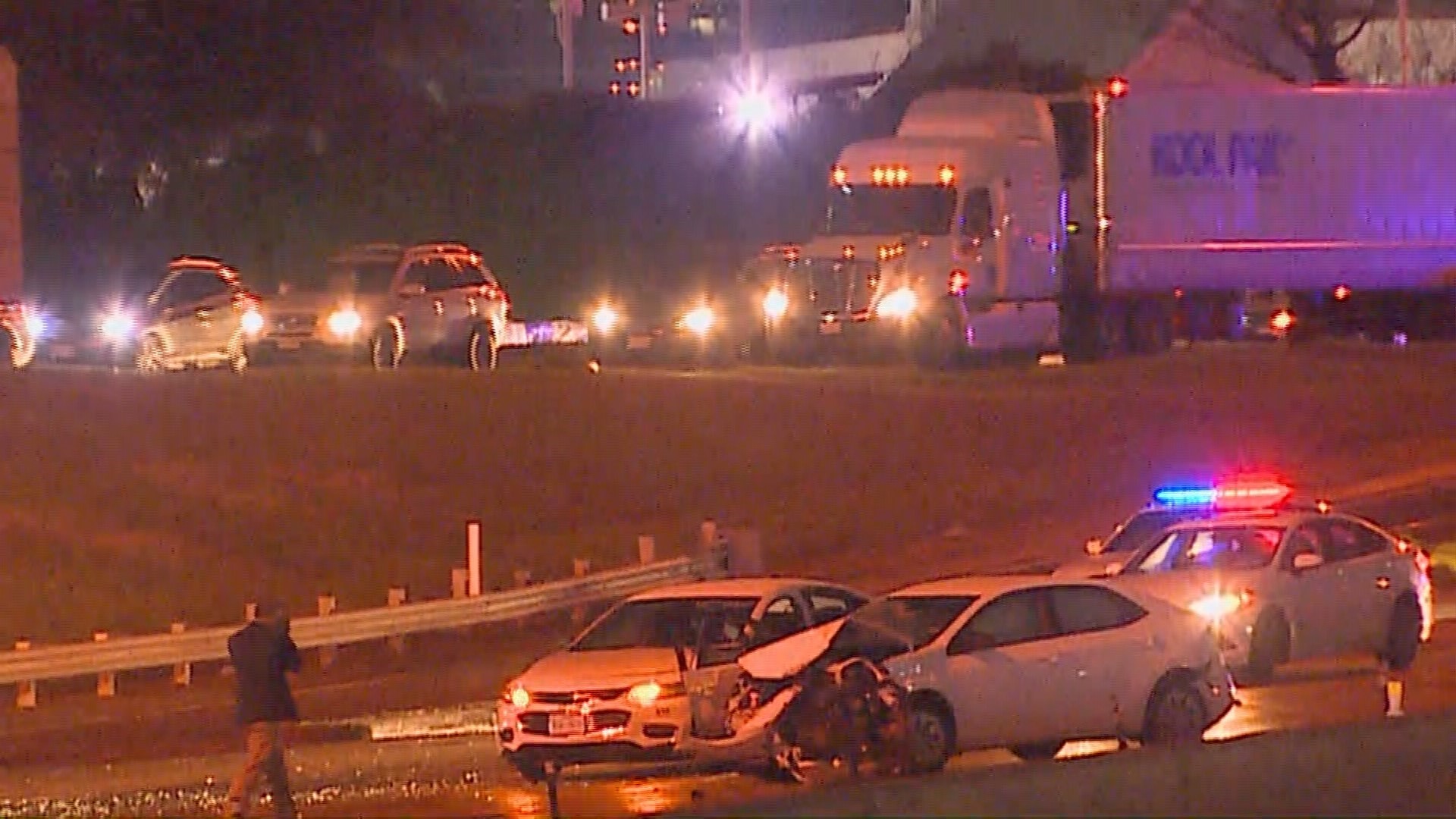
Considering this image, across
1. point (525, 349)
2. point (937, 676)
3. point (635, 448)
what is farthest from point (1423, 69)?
point (937, 676)

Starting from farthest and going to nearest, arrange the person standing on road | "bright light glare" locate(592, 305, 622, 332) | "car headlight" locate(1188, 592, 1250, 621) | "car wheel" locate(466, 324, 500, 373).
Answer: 1. "bright light glare" locate(592, 305, 622, 332)
2. "car wheel" locate(466, 324, 500, 373)
3. "car headlight" locate(1188, 592, 1250, 621)
4. the person standing on road

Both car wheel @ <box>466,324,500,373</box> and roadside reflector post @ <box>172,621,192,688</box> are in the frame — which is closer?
roadside reflector post @ <box>172,621,192,688</box>

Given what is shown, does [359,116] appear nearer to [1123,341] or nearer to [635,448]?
[1123,341]

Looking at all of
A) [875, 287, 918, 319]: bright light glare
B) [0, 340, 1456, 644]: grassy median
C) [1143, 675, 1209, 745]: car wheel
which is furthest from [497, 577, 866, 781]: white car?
[875, 287, 918, 319]: bright light glare

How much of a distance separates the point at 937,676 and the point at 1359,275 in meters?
34.3

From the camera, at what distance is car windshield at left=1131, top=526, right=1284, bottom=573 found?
828 inches

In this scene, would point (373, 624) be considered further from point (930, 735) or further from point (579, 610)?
point (930, 735)

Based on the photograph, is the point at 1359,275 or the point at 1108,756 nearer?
the point at 1108,756

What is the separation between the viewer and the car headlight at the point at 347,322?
131 ft

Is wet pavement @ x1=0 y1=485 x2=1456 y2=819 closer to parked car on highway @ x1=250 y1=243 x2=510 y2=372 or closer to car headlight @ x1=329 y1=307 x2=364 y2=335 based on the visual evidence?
car headlight @ x1=329 y1=307 x2=364 y2=335

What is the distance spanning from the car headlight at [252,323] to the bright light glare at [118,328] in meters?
2.33

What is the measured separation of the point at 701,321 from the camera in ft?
152

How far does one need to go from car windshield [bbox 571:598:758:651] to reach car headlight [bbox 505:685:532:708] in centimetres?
83

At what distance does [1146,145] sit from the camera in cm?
4603
